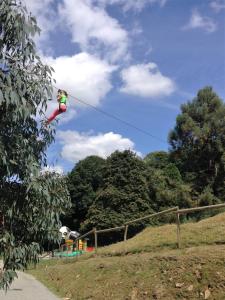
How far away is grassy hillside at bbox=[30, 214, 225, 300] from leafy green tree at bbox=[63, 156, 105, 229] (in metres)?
48.0

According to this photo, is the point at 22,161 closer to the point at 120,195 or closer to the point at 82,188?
the point at 120,195

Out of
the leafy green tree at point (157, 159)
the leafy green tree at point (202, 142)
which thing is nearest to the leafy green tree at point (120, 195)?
the leafy green tree at point (202, 142)

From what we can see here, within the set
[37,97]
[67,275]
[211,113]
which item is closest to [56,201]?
[37,97]

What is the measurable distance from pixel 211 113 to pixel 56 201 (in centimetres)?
4650

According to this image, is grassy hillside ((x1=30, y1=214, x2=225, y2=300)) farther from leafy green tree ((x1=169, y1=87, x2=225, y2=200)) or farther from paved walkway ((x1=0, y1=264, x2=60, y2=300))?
leafy green tree ((x1=169, y1=87, x2=225, y2=200))

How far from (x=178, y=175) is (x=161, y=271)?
45.8 metres

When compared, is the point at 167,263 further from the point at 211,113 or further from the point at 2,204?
the point at 211,113

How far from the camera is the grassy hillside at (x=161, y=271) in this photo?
10.3 m

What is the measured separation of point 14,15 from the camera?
520 cm

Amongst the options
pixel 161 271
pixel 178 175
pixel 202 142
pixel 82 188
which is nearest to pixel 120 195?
pixel 178 175

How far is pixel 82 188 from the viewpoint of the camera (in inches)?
2662

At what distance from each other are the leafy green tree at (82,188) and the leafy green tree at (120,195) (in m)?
11.5

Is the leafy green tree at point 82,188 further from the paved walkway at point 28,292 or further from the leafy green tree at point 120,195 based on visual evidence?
the paved walkway at point 28,292

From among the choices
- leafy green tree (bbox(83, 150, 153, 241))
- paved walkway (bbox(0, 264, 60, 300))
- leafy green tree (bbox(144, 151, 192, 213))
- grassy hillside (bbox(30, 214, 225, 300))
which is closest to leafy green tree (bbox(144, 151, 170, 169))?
leafy green tree (bbox(144, 151, 192, 213))
